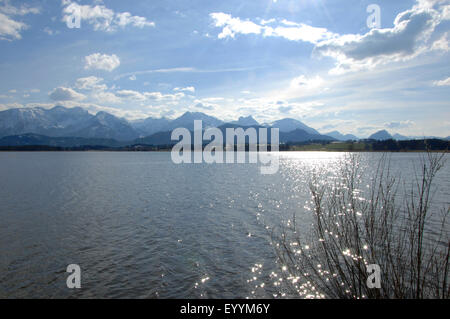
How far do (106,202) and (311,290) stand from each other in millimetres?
31814

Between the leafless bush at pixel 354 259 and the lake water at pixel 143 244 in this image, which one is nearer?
the leafless bush at pixel 354 259

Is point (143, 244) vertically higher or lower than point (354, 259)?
lower

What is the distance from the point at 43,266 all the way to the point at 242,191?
33.4 meters

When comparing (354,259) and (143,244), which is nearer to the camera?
(354,259)

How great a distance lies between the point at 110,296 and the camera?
46.1ft

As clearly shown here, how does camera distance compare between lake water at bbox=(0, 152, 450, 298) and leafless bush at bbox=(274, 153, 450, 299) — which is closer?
leafless bush at bbox=(274, 153, 450, 299)

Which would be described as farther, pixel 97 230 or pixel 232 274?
pixel 97 230
